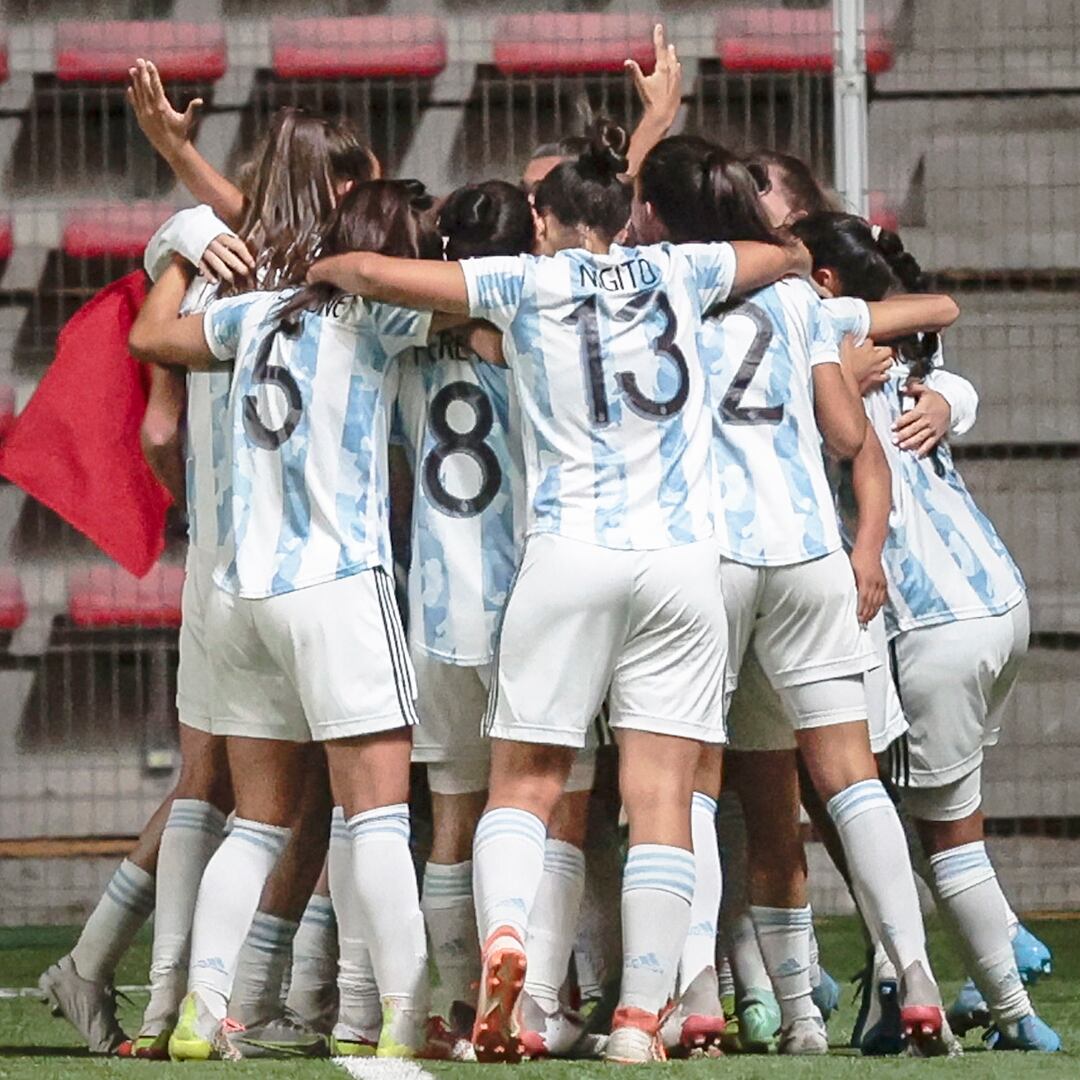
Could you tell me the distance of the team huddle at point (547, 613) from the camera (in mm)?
2943

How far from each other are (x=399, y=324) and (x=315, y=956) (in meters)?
1.09

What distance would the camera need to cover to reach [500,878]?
2863 millimetres

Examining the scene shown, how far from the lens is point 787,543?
3109 mm

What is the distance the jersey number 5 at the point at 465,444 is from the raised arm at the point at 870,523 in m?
0.53

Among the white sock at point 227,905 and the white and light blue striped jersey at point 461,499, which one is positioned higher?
the white and light blue striped jersey at point 461,499

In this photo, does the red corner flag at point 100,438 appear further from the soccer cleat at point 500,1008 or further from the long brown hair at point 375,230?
the soccer cleat at point 500,1008

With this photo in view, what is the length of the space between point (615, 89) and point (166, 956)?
3286 mm

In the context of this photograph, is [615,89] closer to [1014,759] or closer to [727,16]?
[727,16]

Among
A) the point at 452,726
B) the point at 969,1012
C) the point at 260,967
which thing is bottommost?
the point at 969,1012

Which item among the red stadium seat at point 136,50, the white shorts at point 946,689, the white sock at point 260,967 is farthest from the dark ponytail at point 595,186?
the red stadium seat at point 136,50

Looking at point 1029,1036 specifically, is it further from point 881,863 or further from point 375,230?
point 375,230

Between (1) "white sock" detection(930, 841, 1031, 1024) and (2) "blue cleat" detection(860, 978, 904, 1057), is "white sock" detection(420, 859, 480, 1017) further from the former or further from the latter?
(1) "white sock" detection(930, 841, 1031, 1024)

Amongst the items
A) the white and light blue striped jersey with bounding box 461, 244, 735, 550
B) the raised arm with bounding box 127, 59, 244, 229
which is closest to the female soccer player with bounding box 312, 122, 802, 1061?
the white and light blue striped jersey with bounding box 461, 244, 735, 550

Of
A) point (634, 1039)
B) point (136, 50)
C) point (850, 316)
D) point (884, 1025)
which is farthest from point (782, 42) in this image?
point (634, 1039)
